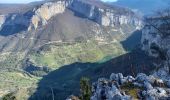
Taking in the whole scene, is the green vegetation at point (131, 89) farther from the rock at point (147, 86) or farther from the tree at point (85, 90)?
the tree at point (85, 90)

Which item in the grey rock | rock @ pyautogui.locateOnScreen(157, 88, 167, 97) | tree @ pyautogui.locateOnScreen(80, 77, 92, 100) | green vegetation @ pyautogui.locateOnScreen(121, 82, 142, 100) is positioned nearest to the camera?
rock @ pyautogui.locateOnScreen(157, 88, 167, 97)

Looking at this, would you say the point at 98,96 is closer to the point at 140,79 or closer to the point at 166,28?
the point at 140,79

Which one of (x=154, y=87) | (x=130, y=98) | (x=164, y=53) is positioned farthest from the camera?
(x=164, y=53)

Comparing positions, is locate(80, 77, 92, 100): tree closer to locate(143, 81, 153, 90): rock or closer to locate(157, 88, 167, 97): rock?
locate(143, 81, 153, 90): rock

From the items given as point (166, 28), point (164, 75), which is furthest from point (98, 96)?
point (166, 28)

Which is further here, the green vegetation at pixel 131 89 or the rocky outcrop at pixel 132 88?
the green vegetation at pixel 131 89

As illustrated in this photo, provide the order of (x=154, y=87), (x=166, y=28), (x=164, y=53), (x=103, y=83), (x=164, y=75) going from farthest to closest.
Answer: (x=164, y=53)
(x=166, y=28)
(x=164, y=75)
(x=103, y=83)
(x=154, y=87)

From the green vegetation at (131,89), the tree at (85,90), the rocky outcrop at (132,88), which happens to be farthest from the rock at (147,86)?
the tree at (85,90)

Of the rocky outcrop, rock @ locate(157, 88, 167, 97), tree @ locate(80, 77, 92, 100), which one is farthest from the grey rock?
tree @ locate(80, 77, 92, 100)
